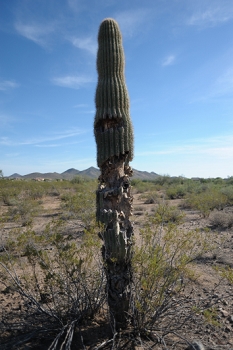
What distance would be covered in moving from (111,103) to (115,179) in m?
1.05

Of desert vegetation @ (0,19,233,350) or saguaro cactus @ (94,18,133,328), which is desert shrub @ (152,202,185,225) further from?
saguaro cactus @ (94,18,133,328)

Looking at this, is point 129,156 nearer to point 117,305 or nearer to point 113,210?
point 113,210

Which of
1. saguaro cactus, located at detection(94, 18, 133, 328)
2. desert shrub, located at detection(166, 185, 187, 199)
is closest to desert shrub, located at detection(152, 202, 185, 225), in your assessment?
saguaro cactus, located at detection(94, 18, 133, 328)

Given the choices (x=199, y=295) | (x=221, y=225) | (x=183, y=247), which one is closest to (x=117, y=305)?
(x=183, y=247)

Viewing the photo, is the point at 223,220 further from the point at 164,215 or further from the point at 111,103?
the point at 111,103

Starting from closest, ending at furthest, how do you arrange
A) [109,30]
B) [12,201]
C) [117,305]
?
[117,305] → [109,30] → [12,201]

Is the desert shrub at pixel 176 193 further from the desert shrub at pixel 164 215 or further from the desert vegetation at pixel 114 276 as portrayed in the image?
the desert vegetation at pixel 114 276

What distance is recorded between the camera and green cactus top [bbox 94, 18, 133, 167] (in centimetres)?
403

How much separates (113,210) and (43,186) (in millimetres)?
19216

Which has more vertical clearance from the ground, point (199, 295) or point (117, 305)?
point (117, 305)

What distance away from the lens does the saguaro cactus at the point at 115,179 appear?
393 centimetres

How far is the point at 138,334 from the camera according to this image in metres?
3.77

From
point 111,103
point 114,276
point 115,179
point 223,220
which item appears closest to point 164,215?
point 115,179

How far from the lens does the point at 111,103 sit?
409 cm
